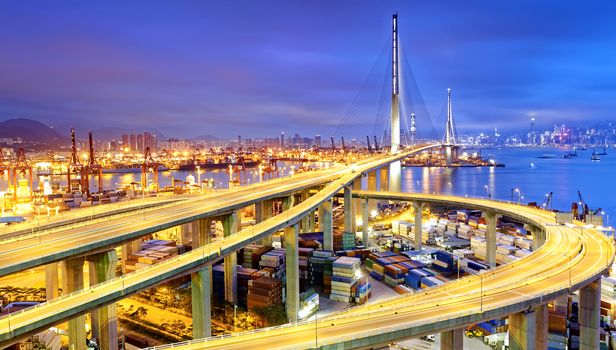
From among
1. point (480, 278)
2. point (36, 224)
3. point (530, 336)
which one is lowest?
point (530, 336)

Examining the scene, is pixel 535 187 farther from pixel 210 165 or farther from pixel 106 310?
pixel 210 165

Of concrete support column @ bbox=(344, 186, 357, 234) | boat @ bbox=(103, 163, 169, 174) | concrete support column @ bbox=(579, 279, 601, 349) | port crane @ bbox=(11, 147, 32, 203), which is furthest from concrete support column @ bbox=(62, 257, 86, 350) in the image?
boat @ bbox=(103, 163, 169, 174)

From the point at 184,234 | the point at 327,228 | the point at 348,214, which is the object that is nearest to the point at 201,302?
the point at 327,228

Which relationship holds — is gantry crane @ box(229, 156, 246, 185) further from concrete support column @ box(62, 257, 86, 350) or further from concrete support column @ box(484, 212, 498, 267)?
concrete support column @ box(62, 257, 86, 350)

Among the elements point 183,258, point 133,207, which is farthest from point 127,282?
point 133,207

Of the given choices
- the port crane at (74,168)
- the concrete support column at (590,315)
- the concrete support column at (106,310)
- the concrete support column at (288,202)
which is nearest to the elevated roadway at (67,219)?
the concrete support column at (106,310)

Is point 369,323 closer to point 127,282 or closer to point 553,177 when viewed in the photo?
point 127,282

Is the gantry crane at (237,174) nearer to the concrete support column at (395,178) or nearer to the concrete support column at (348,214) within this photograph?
the concrete support column at (395,178)
